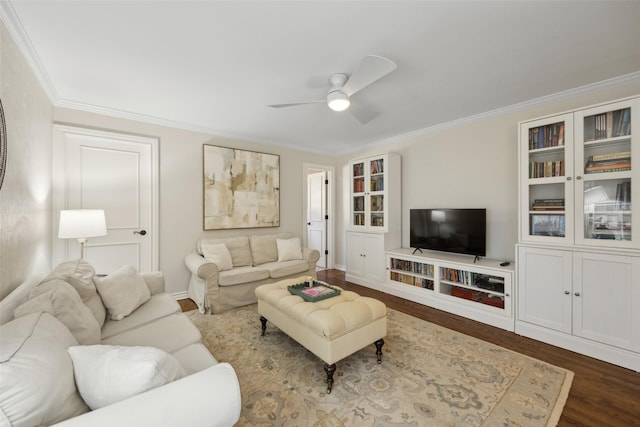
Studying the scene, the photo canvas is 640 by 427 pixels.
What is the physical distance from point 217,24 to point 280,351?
2552 mm

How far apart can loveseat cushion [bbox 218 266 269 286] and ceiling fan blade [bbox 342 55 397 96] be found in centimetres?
244

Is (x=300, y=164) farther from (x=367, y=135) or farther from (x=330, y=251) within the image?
(x=330, y=251)

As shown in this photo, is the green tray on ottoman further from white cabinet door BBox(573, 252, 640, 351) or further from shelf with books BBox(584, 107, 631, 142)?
shelf with books BBox(584, 107, 631, 142)

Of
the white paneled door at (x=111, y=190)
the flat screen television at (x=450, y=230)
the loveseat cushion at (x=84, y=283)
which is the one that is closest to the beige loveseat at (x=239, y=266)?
the white paneled door at (x=111, y=190)

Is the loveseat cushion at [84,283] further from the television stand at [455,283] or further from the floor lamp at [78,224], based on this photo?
the television stand at [455,283]

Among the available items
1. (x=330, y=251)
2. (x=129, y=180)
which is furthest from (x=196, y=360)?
(x=330, y=251)

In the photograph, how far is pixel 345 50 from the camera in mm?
2029

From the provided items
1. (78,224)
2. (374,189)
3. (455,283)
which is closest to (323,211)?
(374,189)

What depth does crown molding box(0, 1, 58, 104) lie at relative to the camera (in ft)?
5.36

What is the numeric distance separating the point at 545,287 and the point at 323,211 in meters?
3.81

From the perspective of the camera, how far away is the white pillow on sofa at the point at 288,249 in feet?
13.6

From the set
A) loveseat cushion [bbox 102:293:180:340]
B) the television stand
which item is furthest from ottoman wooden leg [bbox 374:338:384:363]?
loveseat cushion [bbox 102:293:180:340]

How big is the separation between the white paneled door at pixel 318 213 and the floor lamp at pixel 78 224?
3791 mm

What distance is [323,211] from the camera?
18.6ft
